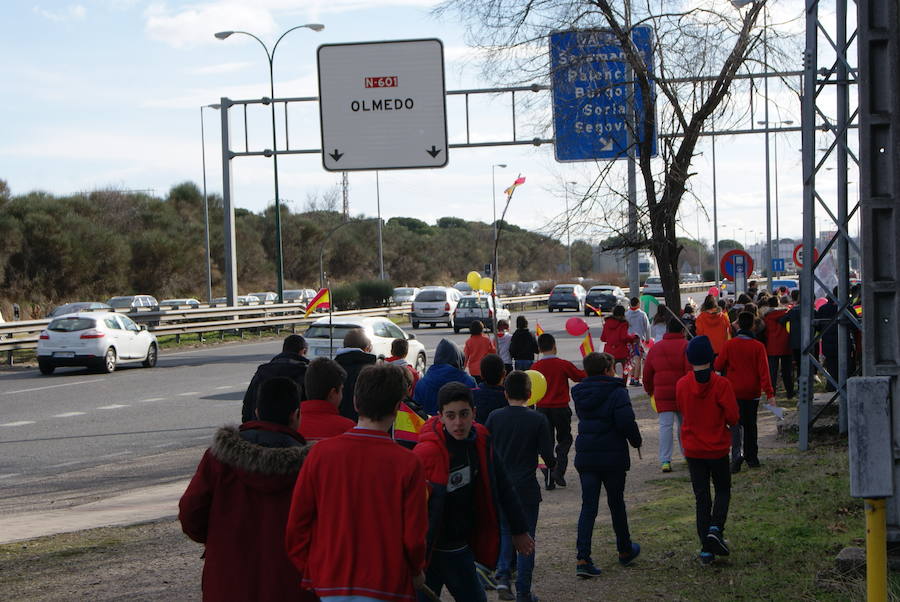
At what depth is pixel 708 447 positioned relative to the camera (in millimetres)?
7570

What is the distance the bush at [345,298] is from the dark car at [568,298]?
11155mm

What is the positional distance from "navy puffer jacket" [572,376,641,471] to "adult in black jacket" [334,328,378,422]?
1827mm

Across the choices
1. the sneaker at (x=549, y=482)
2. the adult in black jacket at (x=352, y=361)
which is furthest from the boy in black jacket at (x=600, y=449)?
the sneaker at (x=549, y=482)

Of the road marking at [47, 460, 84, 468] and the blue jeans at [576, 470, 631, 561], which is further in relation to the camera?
the road marking at [47, 460, 84, 468]

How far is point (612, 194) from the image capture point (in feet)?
54.4

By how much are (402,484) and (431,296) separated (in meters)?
42.8

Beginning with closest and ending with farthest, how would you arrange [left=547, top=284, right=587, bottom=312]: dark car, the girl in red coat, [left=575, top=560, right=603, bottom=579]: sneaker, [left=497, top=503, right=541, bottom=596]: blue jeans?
[left=497, top=503, right=541, bottom=596]: blue jeans
[left=575, top=560, right=603, bottom=579]: sneaker
the girl in red coat
[left=547, top=284, right=587, bottom=312]: dark car

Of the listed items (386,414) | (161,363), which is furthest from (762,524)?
(161,363)

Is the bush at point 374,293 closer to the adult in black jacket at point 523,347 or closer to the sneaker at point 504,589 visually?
the adult in black jacket at point 523,347

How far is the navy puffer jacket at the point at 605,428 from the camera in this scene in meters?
7.33

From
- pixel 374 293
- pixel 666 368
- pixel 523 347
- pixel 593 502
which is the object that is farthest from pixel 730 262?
pixel 374 293

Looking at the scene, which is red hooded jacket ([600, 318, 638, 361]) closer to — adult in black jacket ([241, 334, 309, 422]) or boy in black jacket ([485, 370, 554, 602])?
adult in black jacket ([241, 334, 309, 422])

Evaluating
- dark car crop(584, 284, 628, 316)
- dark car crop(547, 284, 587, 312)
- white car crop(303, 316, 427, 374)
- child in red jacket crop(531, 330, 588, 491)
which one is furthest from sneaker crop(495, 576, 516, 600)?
dark car crop(547, 284, 587, 312)

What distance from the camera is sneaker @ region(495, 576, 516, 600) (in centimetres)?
696
